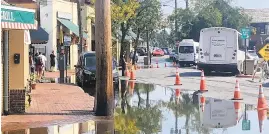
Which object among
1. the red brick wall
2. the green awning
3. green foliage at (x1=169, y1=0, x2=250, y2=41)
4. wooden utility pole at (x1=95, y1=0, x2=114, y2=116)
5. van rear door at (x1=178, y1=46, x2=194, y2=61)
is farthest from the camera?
green foliage at (x1=169, y1=0, x2=250, y2=41)

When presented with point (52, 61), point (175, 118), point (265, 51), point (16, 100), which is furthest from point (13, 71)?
point (52, 61)

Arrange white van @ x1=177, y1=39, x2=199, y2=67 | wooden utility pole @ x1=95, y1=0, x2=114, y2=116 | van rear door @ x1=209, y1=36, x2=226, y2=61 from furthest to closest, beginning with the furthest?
1. white van @ x1=177, y1=39, x2=199, y2=67
2. van rear door @ x1=209, y1=36, x2=226, y2=61
3. wooden utility pole @ x1=95, y1=0, x2=114, y2=116

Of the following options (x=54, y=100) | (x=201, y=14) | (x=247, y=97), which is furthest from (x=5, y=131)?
(x=201, y=14)

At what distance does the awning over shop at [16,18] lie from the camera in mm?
11930

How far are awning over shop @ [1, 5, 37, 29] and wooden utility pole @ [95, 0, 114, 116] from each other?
71.3 inches

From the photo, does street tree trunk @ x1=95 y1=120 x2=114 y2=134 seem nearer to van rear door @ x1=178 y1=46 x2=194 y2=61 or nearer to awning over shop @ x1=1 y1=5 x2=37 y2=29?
awning over shop @ x1=1 y1=5 x2=37 y2=29

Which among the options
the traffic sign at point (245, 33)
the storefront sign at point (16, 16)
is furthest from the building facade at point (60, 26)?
the storefront sign at point (16, 16)

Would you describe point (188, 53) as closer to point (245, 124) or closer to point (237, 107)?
point (237, 107)

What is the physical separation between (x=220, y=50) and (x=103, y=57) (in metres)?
21.4

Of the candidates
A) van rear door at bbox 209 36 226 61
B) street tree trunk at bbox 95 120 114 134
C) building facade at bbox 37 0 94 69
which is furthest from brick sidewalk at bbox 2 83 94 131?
building facade at bbox 37 0 94 69

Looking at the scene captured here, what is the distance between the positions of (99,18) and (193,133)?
4.44 m

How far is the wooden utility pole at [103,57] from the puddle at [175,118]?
1.84ft

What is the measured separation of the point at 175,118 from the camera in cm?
1480

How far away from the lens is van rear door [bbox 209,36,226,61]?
35406 millimetres
